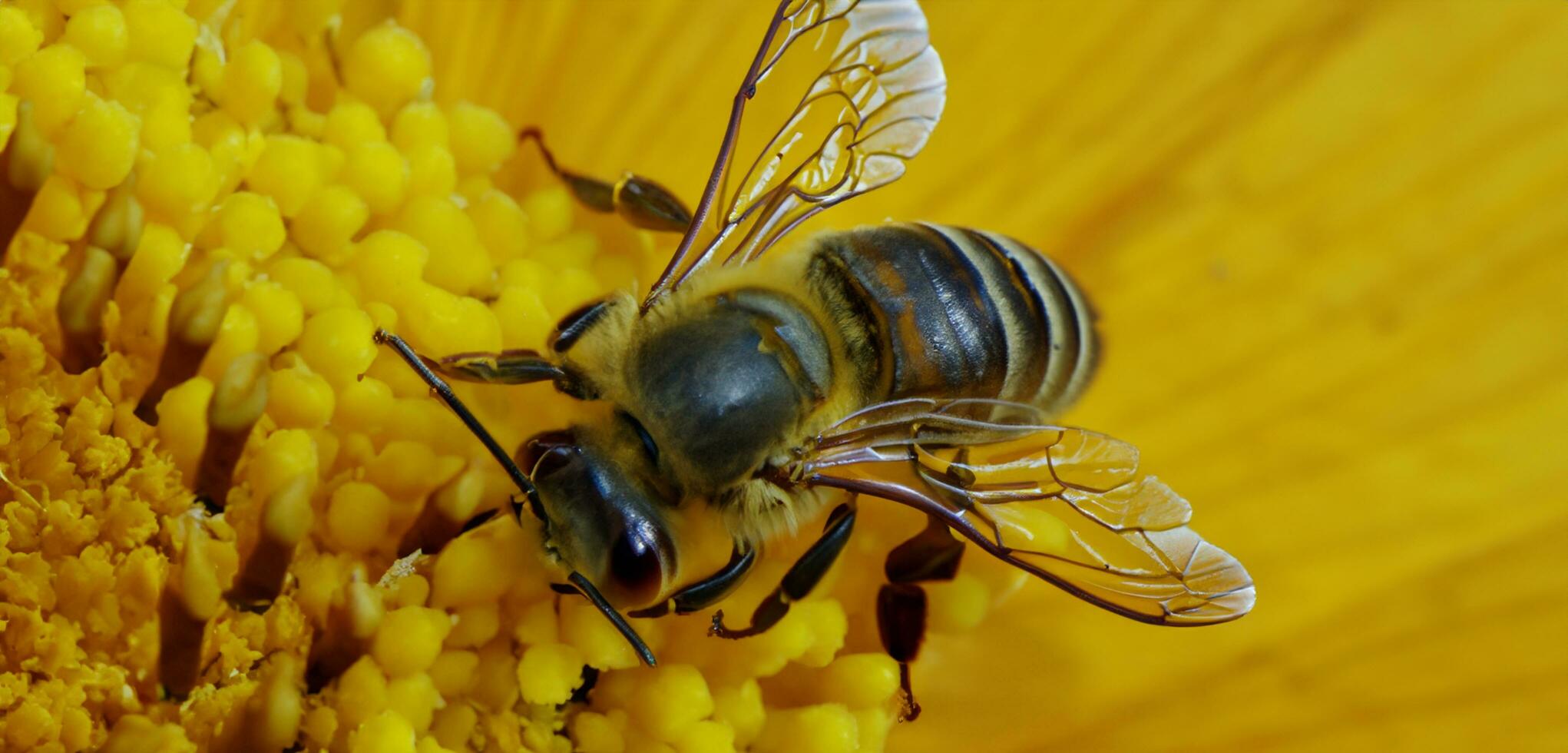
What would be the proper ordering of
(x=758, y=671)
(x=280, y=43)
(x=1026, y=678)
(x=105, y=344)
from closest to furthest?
(x=105, y=344), (x=758, y=671), (x=280, y=43), (x=1026, y=678)

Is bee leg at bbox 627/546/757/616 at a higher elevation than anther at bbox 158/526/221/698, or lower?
higher

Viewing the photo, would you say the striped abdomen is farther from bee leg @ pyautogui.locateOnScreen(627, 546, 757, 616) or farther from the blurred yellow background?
the blurred yellow background

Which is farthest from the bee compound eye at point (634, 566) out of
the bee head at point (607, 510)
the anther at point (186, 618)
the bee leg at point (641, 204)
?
the bee leg at point (641, 204)

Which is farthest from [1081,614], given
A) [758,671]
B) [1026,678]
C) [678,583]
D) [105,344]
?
[105,344]

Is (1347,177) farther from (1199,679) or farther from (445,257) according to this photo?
(445,257)

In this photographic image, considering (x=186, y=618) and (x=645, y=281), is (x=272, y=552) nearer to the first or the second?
(x=186, y=618)

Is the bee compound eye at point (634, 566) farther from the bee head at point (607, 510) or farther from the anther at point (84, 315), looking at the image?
the anther at point (84, 315)

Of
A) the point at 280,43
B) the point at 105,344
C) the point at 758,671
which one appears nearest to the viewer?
the point at 105,344

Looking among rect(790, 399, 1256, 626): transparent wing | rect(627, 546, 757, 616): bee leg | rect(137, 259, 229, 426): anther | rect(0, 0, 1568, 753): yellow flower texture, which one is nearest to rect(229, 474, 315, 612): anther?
rect(0, 0, 1568, 753): yellow flower texture
